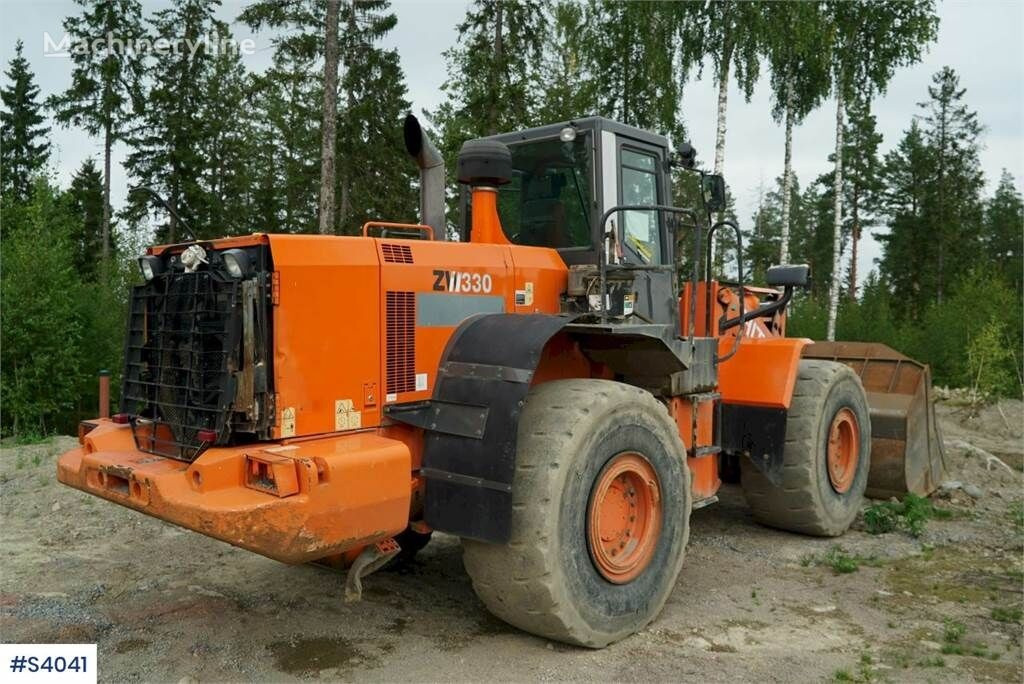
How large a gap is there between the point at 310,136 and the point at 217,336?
1015 inches

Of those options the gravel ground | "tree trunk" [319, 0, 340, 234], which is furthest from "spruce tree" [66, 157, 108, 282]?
the gravel ground

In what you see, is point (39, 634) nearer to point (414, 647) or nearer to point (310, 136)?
point (414, 647)

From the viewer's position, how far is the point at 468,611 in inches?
191

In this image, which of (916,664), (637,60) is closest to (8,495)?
(916,664)

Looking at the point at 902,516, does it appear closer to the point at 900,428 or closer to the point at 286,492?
the point at 900,428

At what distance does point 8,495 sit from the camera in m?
7.45

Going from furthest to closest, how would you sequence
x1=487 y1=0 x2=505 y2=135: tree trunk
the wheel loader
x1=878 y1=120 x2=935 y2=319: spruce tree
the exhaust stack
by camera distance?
x1=878 y1=120 x2=935 y2=319: spruce tree < x1=487 y1=0 x2=505 y2=135: tree trunk < the exhaust stack < the wheel loader

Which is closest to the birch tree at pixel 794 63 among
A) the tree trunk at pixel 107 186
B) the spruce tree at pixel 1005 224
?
the tree trunk at pixel 107 186

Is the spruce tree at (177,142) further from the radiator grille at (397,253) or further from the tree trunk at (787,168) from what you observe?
the radiator grille at (397,253)

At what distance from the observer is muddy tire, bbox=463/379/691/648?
3922 millimetres

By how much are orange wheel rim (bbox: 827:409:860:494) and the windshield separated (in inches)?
122

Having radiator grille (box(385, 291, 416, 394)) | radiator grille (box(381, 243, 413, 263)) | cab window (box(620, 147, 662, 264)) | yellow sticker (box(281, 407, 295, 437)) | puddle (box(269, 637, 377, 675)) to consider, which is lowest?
puddle (box(269, 637, 377, 675))

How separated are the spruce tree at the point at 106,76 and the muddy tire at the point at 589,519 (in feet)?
75.9

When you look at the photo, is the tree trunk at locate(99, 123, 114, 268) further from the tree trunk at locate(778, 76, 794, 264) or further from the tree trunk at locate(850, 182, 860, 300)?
the tree trunk at locate(850, 182, 860, 300)
